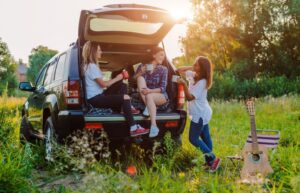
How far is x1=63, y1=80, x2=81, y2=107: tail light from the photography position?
6.53 m

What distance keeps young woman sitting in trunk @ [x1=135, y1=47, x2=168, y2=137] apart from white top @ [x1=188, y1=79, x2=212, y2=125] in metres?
0.46

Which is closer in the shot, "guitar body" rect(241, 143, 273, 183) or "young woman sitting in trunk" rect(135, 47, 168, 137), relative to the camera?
"guitar body" rect(241, 143, 273, 183)

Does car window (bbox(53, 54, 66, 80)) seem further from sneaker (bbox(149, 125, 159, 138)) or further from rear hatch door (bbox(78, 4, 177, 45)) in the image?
sneaker (bbox(149, 125, 159, 138))

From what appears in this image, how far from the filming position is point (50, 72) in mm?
8289

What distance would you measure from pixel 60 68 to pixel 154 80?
55.2 inches

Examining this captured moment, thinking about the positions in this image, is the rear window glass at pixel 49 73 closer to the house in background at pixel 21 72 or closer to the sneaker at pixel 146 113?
the sneaker at pixel 146 113

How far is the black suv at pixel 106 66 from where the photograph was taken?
6.55 metres

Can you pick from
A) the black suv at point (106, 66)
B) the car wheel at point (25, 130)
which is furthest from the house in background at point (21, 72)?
the black suv at point (106, 66)

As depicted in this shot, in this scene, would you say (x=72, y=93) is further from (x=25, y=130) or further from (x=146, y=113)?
(x=25, y=130)

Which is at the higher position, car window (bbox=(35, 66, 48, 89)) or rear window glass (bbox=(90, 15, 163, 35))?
rear window glass (bbox=(90, 15, 163, 35))

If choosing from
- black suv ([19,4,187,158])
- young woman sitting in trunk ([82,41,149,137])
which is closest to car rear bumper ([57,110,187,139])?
black suv ([19,4,187,158])

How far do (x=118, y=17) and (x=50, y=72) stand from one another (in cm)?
198

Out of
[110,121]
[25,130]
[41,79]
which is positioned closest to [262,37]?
[25,130]

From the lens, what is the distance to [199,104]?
698cm
